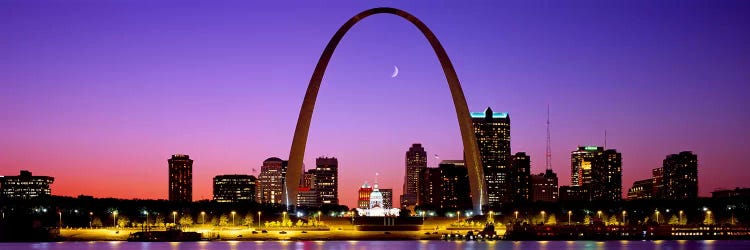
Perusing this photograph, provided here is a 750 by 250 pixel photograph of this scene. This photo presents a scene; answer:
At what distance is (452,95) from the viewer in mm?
108875

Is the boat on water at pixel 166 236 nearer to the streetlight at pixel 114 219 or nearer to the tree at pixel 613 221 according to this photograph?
the streetlight at pixel 114 219

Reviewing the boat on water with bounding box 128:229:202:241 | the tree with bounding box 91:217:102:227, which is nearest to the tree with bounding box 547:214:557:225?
the boat on water with bounding box 128:229:202:241

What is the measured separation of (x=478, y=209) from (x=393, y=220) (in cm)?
1080

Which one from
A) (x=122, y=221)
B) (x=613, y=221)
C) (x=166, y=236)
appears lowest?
(x=166, y=236)

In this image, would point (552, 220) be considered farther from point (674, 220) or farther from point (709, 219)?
point (709, 219)

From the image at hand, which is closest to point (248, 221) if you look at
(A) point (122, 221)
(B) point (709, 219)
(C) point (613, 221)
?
(A) point (122, 221)

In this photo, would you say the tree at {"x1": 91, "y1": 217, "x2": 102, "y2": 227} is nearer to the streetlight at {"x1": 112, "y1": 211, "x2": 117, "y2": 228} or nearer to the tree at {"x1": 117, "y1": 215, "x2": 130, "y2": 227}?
the streetlight at {"x1": 112, "y1": 211, "x2": 117, "y2": 228}

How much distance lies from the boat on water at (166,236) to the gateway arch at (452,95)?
10.5m

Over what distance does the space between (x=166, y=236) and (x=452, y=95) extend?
103ft

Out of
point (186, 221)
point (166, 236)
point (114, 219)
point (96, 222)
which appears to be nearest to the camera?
point (166, 236)

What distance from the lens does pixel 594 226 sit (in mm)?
118188

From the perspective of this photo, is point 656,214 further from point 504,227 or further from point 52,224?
point 52,224

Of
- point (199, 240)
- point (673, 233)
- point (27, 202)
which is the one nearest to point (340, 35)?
point (199, 240)

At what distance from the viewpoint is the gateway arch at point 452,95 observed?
103 metres
